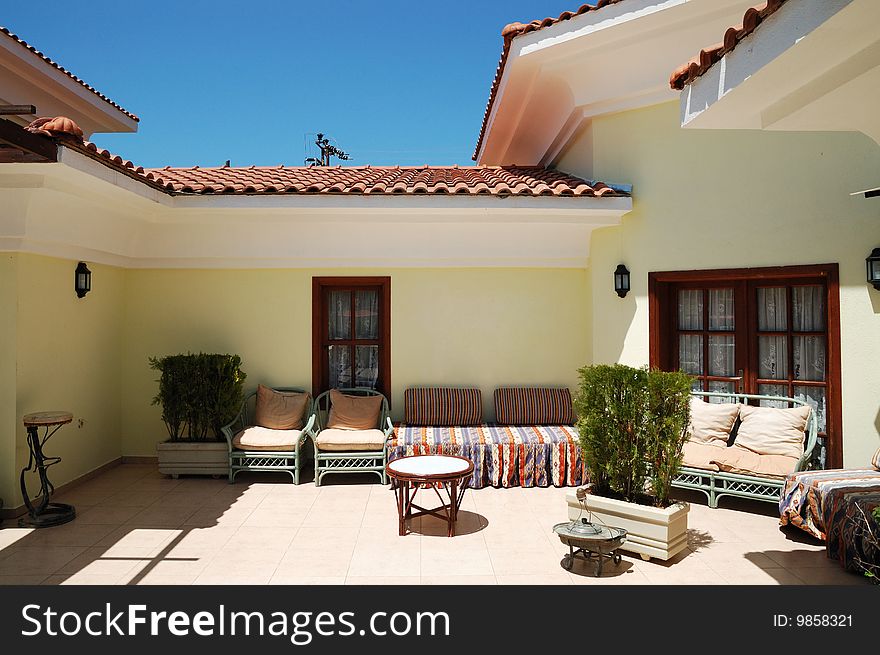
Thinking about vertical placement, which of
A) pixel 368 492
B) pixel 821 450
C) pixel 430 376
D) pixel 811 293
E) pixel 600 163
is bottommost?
pixel 368 492

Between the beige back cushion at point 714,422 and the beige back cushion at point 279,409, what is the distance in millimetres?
5259

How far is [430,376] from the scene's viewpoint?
31.2 ft

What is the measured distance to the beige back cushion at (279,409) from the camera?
29.2ft

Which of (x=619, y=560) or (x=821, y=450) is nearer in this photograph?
(x=619, y=560)

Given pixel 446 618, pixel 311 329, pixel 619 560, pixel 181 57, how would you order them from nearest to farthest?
pixel 446 618
pixel 619 560
pixel 311 329
pixel 181 57

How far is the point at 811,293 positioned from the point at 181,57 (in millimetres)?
12136

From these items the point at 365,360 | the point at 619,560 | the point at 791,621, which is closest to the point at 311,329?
the point at 365,360

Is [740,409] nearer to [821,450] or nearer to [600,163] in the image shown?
[821,450]

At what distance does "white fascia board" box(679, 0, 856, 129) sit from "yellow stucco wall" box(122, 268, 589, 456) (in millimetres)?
4861

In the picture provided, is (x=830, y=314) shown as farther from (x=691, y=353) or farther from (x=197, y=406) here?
(x=197, y=406)

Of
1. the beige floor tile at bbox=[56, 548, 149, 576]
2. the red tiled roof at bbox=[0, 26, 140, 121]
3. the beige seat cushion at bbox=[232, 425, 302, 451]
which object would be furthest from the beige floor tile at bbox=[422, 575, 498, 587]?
the red tiled roof at bbox=[0, 26, 140, 121]

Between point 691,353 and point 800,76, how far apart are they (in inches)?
181

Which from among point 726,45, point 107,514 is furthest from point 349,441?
point 726,45

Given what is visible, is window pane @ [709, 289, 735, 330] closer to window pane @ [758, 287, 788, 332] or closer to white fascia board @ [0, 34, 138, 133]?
window pane @ [758, 287, 788, 332]
